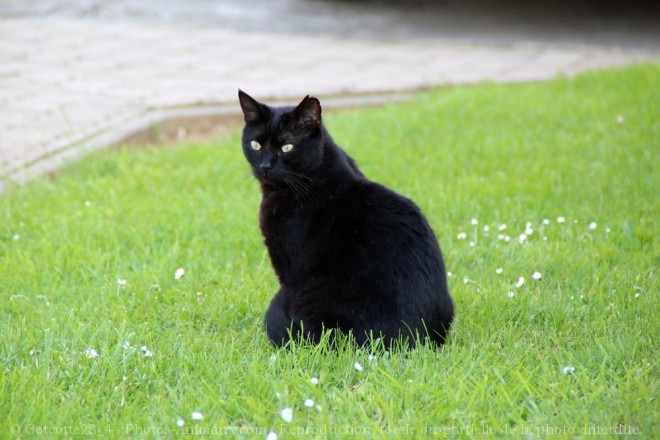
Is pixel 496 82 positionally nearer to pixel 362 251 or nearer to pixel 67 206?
pixel 67 206

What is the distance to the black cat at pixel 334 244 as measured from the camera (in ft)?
9.63

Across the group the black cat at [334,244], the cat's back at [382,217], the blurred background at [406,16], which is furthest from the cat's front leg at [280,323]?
the blurred background at [406,16]

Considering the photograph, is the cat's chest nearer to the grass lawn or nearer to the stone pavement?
the grass lawn

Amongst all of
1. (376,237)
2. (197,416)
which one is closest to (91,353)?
(197,416)

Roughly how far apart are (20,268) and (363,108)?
13.4 feet

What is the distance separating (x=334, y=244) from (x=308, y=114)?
594 mm

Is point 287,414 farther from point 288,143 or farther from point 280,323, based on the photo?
point 288,143

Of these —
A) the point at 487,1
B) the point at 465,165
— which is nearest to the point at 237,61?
the point at 465,165

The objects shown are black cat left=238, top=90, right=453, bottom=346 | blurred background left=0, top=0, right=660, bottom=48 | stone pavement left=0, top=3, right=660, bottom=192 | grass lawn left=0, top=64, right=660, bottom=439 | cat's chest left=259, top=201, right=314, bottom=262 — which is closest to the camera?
grass lawn left=0, top=64, right=660, bottom=439

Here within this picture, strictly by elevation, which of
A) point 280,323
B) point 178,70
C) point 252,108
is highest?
point 252,108

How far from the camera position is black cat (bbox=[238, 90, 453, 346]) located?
2.94 m

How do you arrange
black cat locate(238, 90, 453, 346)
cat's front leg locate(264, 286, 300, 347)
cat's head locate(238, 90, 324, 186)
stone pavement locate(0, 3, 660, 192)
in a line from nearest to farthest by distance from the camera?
black cat locate(238, 90, 453, 346), cat's front leg locate(264, 286, 300, 347), cat's head locate(238, 90, 324, 186), stone pavement locate(0, 3, 660, 192)

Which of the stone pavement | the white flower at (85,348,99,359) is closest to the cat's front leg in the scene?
Result: the white flower at (85,348,99,359)

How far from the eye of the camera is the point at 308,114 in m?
3.30
